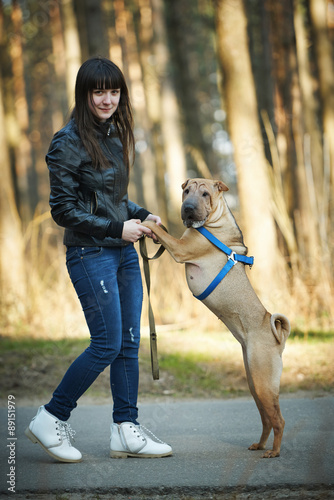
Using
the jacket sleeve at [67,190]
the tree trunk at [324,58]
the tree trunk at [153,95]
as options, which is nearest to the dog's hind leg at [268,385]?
the jacket sleeve at [67,190]

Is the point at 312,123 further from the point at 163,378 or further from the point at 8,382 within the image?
the point at 8,382

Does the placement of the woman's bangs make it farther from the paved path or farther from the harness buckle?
the paved path

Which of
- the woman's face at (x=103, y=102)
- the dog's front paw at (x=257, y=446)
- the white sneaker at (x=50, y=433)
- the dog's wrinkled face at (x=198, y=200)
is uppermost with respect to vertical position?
the woman's face at (x=103, y=102)

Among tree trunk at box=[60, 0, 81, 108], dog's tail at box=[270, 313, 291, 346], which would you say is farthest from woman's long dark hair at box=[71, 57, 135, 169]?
tree trunk at box=[60, 0, 81, 108]

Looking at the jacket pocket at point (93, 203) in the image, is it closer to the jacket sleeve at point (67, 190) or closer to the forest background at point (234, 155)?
the jacket sleeve at point (67, 190)

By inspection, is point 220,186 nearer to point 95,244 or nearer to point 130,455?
point 95,244

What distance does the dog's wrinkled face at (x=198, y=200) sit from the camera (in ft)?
13.4

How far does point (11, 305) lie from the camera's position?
8.88 m

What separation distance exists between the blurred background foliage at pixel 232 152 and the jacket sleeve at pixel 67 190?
0.54 m

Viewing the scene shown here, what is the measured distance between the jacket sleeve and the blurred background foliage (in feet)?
1.78

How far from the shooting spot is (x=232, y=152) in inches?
362

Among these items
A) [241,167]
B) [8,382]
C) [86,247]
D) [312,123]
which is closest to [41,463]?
[86,247]

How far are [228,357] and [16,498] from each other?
156 inches

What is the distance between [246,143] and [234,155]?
0.28 meters
